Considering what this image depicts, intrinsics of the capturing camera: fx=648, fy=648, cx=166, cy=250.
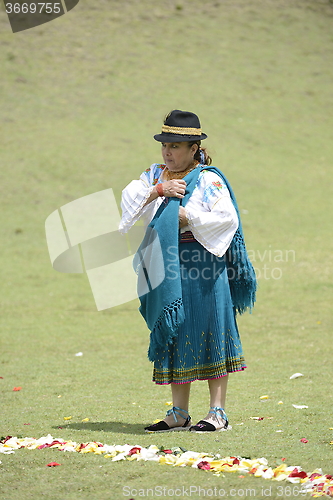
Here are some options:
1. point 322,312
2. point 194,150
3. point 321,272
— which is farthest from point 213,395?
point 321,272

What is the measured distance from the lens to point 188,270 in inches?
154

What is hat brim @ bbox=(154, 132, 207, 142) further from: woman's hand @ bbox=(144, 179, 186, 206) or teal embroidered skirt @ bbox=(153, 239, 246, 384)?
teal embroidered skirt @ bbox=(153, 239, 246, 384)

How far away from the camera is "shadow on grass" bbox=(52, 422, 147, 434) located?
399 centimetres

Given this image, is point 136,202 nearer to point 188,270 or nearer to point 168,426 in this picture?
point 188,270

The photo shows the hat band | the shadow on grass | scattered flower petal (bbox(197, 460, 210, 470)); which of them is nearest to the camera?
scattered flower petal (bbox(197, 460, 210, 470))

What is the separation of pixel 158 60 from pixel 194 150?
16151 mm

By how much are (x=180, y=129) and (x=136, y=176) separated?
35.7 ft

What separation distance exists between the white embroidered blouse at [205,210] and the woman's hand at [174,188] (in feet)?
0.33

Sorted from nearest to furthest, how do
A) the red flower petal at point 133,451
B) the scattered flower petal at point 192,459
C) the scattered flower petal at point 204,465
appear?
the scattered flower petal at point 192,459 → the scattered flower petal at point 204,465 → the red flower petal at point 133,451

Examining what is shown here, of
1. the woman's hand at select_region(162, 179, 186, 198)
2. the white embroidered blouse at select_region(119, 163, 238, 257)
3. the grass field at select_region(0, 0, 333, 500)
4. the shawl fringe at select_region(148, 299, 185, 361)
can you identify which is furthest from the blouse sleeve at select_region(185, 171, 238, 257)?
the grass field at select_region(0, 0, 333, 500)

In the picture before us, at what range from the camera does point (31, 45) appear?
18.9 meters

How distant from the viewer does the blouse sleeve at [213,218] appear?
3.78 metres

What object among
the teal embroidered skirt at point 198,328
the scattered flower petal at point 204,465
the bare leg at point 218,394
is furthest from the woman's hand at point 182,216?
the scattered flower petal at point 204,465

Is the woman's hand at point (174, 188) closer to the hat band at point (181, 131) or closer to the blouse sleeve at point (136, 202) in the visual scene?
the blouse sleeve at point (136, 202)
